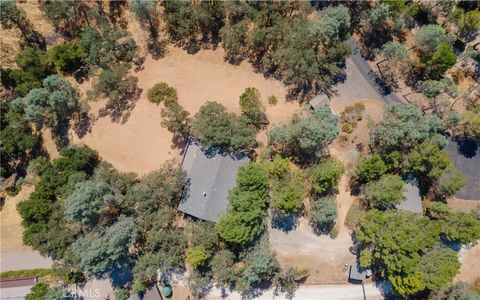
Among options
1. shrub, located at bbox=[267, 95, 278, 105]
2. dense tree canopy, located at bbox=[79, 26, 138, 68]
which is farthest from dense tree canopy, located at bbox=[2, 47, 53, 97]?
shrub, located at bbox=[267, 95, 278, 105]

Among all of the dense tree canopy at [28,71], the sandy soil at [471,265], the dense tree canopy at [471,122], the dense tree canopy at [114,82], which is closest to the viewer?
the dense tree canopy at [471,122]

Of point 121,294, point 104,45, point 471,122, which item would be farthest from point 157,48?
point 471,122

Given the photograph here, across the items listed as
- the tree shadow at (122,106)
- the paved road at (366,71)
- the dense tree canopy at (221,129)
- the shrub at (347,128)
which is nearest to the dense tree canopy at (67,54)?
the tree shadow at (122,106)

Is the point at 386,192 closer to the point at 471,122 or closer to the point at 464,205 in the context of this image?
the point at 464,205

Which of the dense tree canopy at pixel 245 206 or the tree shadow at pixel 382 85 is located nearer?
the dense tree canopy at pixel 245 206

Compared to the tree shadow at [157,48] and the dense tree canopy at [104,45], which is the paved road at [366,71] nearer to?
the tree shadow at [157,48]

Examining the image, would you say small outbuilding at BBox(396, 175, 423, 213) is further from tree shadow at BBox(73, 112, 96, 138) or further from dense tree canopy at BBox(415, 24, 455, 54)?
tree shadow at BBox(73, 112, 96, 138)

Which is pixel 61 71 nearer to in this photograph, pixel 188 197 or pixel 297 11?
pixel 188 197
